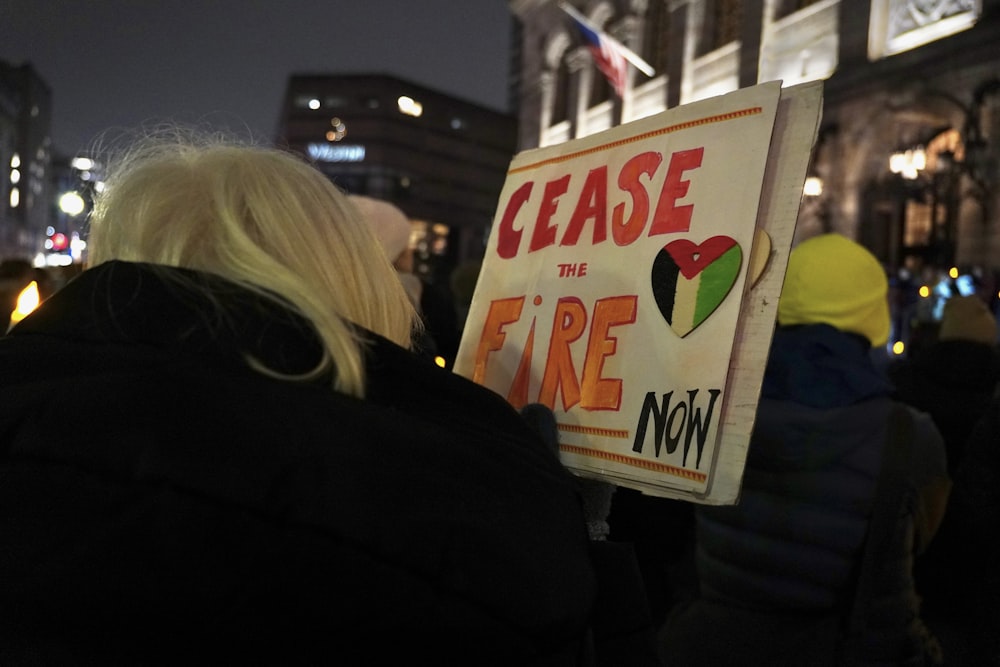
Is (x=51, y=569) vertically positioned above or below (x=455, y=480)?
below

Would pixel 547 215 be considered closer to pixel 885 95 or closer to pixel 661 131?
pixel 661 131

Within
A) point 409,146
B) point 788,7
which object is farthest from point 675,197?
point 409,146

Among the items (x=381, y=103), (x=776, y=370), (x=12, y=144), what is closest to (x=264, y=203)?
(x=776, y=370)

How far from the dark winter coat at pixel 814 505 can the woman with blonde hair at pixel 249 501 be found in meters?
1.31

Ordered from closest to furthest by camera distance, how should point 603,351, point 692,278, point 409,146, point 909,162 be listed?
point 692,278, point 603,351, point 909,162, point 409,146

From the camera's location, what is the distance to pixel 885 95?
16922 mm

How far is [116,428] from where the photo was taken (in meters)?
0.88

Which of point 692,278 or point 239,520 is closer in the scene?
point 239,520

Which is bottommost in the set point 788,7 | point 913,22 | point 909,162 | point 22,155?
point 909,162

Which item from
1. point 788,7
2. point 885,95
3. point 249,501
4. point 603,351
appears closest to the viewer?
point 249,501

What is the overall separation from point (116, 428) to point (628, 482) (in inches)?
36.9

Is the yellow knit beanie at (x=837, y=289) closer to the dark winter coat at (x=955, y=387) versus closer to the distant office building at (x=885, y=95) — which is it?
→ the dark winter coat at (x=955, y=387)

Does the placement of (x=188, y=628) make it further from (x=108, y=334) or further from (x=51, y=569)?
(x=108, y=334)

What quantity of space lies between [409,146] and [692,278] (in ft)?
173
